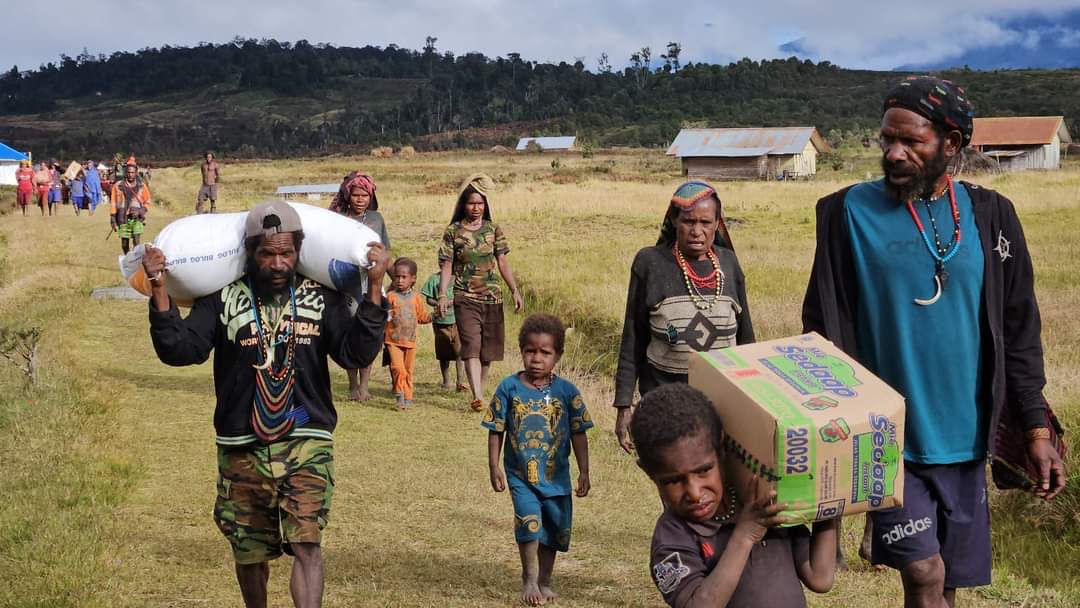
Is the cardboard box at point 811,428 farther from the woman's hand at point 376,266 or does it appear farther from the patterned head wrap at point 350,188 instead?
the patterned head wrap at point 350,188

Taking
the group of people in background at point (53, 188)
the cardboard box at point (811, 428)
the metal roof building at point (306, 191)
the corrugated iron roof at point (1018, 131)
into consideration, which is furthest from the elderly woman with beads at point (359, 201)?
the corrugated iron roof at point (1018, 131)

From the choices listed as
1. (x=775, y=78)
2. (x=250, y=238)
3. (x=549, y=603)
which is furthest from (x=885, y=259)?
Answer: (x=775, y=78)

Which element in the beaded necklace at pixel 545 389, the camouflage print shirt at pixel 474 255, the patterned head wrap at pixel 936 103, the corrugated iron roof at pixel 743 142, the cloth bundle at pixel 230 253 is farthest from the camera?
the corrugated iron roof at pixel 743 142

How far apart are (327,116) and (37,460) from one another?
510ft

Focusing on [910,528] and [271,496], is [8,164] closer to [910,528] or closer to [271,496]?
[271,496]

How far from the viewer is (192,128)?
5531 inches

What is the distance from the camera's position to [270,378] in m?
4.17

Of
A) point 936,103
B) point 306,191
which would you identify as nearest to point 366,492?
point 936,103

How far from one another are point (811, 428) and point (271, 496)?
2.25 meters

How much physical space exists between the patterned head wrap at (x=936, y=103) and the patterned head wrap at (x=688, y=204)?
138cm

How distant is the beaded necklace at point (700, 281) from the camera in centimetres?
515

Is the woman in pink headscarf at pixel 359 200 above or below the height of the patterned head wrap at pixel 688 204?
below

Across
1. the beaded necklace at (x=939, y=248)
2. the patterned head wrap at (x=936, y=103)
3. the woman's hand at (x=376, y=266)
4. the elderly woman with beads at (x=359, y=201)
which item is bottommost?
the elderly woman with beads at (x=359, y=201)

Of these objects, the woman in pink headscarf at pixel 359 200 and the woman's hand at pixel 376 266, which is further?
the woman in pink headscarf at pixel 359 200
